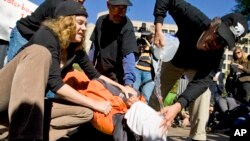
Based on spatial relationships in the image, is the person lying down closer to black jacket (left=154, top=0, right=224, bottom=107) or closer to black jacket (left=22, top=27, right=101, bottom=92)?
black jacket (left=22, top=27, right=101, bottom=92)

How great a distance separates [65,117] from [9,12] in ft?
9.73

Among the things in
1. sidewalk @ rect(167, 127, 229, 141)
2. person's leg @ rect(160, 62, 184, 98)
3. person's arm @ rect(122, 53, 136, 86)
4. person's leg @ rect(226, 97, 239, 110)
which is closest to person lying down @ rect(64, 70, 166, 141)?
person's arm @ rect(122, 53, 136, 86)

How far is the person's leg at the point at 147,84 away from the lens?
5.41m

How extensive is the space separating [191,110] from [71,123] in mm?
1456

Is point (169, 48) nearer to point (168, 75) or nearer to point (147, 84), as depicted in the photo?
point (168, 75)

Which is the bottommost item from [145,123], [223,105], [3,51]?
[223,105]

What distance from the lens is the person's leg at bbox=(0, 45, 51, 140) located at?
2.52 meters

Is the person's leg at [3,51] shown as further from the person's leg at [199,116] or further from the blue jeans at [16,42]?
the person's leg at [199,116]

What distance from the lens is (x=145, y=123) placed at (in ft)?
10.1

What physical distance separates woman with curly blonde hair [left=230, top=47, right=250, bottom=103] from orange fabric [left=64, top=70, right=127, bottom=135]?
4.19 meters

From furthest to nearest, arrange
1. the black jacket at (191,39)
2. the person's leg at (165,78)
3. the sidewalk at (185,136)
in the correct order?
the sidewalk at (185,136) < the person's leg at (165,78) < the black jacket at (191,39)

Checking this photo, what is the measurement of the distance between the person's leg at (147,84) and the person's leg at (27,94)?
113 inches

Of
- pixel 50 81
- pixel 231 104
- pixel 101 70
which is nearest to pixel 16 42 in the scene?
pixel 101 70

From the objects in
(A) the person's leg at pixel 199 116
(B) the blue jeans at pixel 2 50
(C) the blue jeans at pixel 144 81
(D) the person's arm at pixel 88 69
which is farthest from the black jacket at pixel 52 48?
(C) the blue jeans at pixel 144 81
